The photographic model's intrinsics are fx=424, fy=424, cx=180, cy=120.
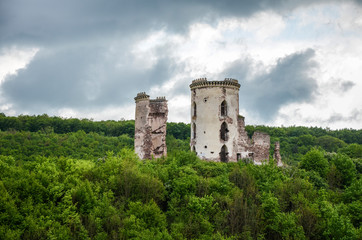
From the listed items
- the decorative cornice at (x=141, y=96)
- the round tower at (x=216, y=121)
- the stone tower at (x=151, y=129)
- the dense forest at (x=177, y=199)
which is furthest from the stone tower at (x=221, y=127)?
the decorative cornice at (x=141, y=96)

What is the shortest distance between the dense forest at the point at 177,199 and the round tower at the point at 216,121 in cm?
211

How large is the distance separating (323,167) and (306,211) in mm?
9440

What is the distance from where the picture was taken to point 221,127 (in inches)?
1388

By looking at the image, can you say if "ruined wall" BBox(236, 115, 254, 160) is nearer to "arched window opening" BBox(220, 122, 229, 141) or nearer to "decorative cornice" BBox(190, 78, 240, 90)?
"arched window opening" BBox(220, 122, 229, 141)

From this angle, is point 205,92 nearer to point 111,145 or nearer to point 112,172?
point 112,172

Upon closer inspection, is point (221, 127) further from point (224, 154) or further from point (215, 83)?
point (215, 83)

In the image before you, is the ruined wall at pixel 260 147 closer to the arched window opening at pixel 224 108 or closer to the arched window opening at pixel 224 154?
the arched window opening at pixel 224 154

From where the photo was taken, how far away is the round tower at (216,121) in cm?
3503

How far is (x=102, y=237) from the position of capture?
22.5 m

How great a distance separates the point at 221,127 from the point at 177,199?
9.57 meters

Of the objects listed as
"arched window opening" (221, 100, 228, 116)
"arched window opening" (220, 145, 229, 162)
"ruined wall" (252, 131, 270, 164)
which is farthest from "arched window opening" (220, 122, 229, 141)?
"ruined wall" (252, 131, 270, 164)

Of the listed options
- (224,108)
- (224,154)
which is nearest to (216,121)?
(224,108)

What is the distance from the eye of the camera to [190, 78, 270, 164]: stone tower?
35062 mm

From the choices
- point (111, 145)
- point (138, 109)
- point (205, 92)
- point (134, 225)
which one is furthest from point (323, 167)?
point (111, 145)
